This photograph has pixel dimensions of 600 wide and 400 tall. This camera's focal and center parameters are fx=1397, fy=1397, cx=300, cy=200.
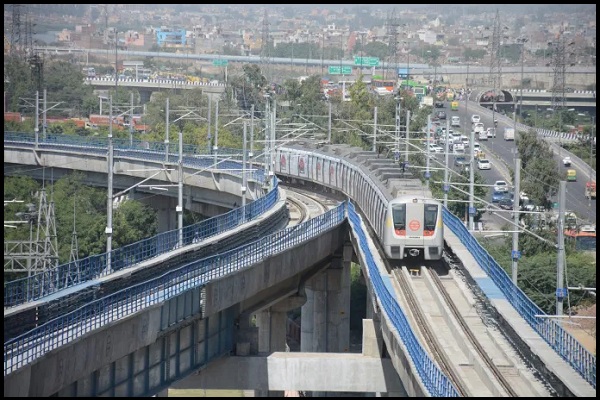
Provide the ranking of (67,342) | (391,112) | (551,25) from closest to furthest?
1. (67,342)
2. (391,112)
3. (551,25)

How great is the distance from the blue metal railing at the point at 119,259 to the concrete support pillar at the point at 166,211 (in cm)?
1595

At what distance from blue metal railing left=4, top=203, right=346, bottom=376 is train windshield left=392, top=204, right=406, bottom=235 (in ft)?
12.5

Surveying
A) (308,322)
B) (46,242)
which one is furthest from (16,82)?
(46,242)

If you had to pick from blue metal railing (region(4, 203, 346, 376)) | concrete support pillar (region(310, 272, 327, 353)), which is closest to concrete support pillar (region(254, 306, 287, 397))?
concrete support pillar (region(310, 272, 327, 353))

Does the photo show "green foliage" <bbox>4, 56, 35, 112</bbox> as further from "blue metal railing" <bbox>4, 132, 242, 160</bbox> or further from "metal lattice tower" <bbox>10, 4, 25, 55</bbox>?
"blue metal railing" <bbox>4, 132, 242, 160</bbox>

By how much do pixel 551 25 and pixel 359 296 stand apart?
9087 centimetres

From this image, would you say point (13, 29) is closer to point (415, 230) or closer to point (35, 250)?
point (35, 250)

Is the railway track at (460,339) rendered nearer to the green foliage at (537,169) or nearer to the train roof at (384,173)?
the train roof at (384,173)

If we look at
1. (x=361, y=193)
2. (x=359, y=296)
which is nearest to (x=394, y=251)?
(x=361, y=193)

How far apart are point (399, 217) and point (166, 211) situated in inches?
1362

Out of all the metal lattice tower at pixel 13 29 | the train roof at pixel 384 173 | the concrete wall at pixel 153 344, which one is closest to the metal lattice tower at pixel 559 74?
the train roof at pixel 384 173

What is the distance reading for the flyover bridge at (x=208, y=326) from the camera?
2345cm

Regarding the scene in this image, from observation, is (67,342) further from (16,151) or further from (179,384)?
(16,151)

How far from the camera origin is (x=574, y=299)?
43.4m
